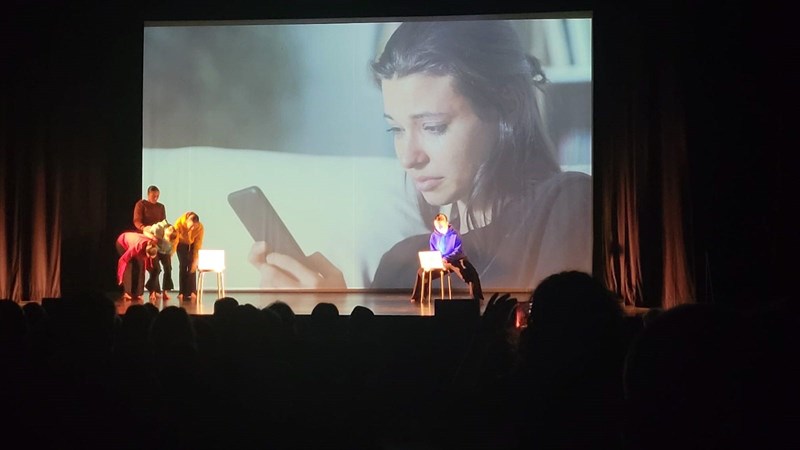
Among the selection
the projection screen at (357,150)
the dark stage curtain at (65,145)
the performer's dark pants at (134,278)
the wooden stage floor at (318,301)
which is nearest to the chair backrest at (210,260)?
the wooden stage floor at (318,301)

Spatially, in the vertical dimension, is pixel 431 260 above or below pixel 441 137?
below

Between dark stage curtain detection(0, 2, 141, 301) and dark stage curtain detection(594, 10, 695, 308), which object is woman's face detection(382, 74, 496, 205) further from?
dark stage curtain detection(0, 2, 141, 301)

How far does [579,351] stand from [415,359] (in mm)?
1229

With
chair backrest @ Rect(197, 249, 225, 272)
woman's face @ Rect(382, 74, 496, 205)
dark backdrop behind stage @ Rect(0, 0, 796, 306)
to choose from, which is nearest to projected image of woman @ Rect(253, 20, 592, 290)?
woman's face @ Rect(382, 74, 496, 205)

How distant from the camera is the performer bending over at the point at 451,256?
6770 millimetres

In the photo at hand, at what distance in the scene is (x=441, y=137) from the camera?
24.5ft

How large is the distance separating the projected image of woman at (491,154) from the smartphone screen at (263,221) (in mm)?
1299

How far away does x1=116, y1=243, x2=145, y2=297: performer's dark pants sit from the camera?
6.83m

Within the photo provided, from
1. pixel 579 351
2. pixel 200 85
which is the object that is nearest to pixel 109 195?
pixel 200 85

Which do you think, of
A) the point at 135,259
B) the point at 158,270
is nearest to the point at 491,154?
the point at 158,270

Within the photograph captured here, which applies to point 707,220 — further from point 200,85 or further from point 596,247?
point 200,85

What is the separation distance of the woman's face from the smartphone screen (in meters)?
1.31

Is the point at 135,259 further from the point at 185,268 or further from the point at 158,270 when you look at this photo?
the point at 185,268

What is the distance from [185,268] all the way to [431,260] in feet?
6.92
